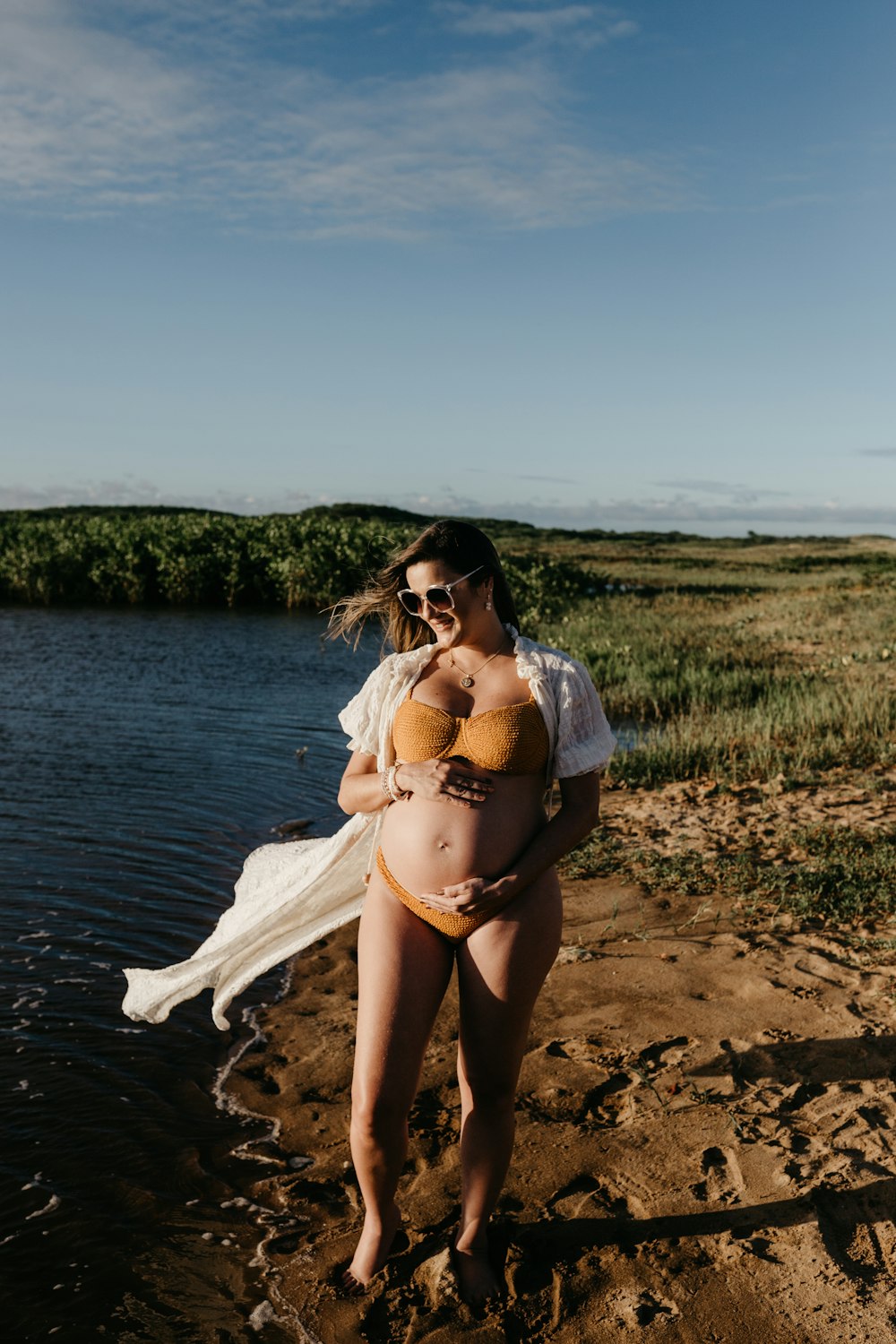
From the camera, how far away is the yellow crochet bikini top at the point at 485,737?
3.34 metres

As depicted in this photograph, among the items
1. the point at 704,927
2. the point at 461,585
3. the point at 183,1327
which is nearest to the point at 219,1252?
the point at 183,1327

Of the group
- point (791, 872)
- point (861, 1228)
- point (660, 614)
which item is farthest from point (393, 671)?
point (660, 614)

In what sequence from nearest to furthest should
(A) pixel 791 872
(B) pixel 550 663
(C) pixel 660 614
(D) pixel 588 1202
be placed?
(B) pixel 550 663 < (D) pixel 588 1202 < (A) pixel 791 872 < (C) pixel 660 614

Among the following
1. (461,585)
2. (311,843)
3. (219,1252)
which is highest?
(461,585)

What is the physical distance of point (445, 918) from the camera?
327 cm

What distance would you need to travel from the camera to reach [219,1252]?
3.91 metres

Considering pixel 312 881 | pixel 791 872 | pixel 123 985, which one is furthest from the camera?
pixel 791 872

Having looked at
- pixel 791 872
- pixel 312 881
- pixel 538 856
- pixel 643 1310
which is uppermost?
pixel 538 856

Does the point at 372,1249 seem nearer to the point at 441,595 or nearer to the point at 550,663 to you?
the point at 550,663

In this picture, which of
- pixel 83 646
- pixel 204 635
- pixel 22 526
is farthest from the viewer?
pixel 22 526

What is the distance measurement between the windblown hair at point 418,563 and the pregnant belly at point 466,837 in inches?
24.4

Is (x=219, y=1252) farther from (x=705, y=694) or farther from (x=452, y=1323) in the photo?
(x=705, y=694)

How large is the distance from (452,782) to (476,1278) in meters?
1.69

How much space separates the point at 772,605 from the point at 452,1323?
27.6 m
